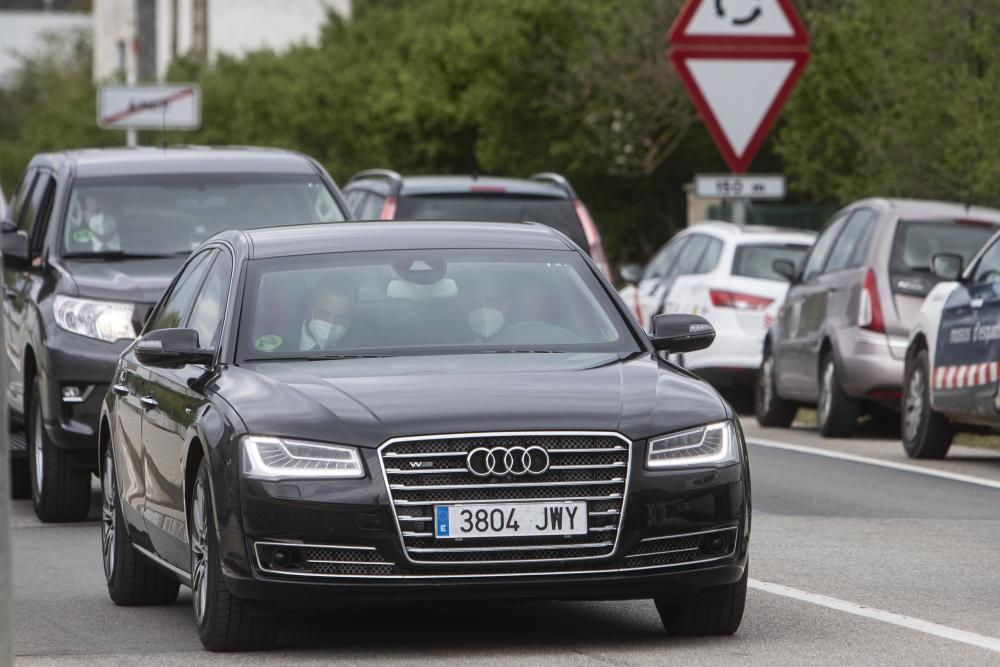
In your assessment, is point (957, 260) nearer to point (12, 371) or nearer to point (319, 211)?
point (319, 211)

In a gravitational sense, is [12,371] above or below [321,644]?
below

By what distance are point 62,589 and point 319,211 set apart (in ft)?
15.0

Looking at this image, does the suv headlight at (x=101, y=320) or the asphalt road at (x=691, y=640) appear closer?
the asphalt road at (x=691, y=640)

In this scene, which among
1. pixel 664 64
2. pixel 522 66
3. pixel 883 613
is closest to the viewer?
pixel 883 613

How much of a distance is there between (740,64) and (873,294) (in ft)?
19.0

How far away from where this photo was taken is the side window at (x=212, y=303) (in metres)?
9.52

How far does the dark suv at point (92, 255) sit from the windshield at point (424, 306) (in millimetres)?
4107

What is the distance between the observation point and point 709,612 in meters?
8.68

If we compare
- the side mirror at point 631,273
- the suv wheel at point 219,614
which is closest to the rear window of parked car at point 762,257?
the side mirror at point 631,273

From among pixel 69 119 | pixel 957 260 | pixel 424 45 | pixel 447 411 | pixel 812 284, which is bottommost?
pixel 69 119

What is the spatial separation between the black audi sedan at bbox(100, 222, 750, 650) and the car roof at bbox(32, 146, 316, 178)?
550 centimetres

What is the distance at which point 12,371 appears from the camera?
15.1 m

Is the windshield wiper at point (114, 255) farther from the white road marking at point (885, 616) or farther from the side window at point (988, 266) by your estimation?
the side window at point (988, 266)

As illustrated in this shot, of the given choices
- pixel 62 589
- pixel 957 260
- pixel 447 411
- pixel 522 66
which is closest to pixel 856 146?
pixel 522 66
